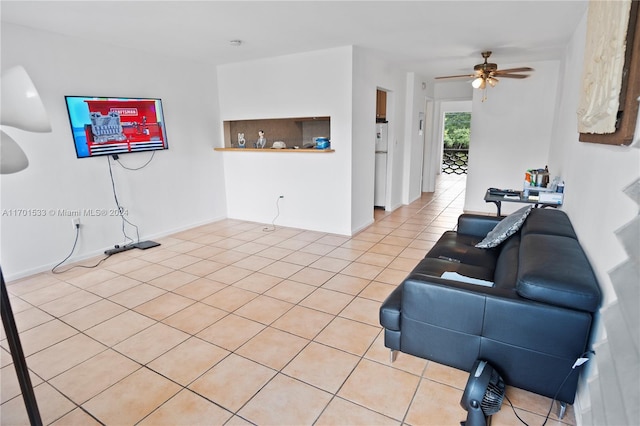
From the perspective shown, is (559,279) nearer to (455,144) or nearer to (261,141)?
(261,141)

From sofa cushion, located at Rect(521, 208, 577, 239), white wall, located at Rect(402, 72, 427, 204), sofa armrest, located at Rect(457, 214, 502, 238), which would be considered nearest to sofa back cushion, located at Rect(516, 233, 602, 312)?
sofa cushion, located at Rect(521, 208, 577, 239)

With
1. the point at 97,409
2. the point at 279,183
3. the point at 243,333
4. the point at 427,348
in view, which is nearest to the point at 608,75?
the point at 427,348

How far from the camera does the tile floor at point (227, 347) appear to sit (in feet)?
5.84

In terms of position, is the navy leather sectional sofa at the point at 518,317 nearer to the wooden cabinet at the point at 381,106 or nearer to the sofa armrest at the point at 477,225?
the sofa armrest at the point at 477,225

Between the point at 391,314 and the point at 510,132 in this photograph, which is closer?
the point at 391,314

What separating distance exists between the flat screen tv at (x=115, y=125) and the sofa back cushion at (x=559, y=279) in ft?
13.9

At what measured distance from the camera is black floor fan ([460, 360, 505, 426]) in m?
1.54

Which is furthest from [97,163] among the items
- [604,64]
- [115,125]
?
[604,64]

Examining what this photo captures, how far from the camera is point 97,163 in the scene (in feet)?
12.9

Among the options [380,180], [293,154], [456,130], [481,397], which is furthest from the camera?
[456,130]

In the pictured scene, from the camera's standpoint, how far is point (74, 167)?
372 cm

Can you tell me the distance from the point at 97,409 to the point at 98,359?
1.57 feet

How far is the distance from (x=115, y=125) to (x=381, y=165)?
3.97 metres

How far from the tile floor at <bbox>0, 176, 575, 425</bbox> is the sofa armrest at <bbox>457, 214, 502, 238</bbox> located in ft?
2.24
